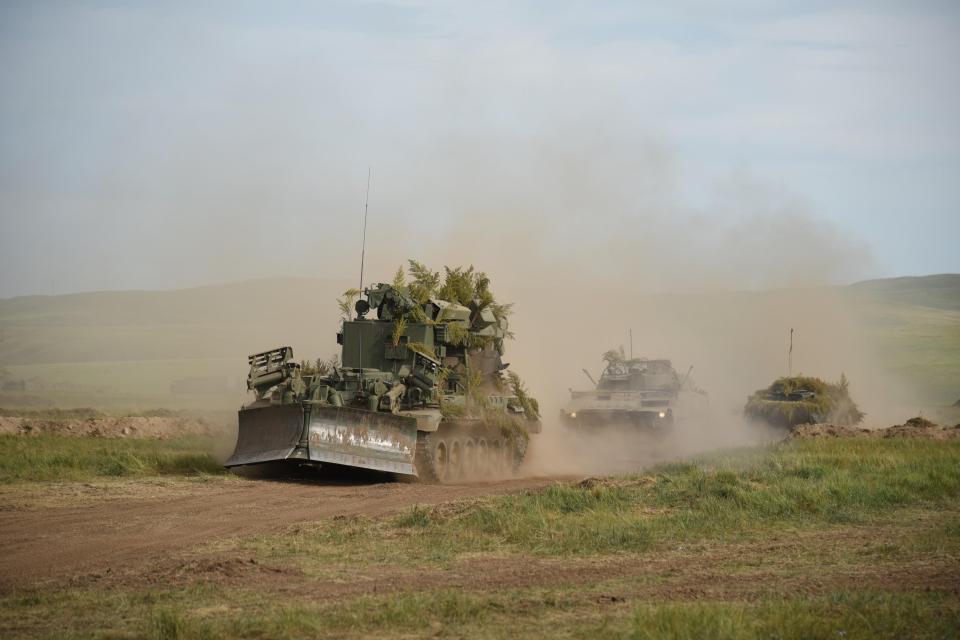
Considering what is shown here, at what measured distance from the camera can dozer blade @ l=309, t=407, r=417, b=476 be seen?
18438 millimetres

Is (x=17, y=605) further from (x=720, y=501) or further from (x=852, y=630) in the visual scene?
(x=720, y=501)

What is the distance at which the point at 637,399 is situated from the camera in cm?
2902

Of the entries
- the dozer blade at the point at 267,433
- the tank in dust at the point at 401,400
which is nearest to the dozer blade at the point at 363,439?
the tank in dust at the point at 401,400

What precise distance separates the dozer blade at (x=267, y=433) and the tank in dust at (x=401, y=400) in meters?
0.02

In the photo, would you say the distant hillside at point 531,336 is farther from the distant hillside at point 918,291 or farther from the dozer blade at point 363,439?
the dozer blade at point 363,439

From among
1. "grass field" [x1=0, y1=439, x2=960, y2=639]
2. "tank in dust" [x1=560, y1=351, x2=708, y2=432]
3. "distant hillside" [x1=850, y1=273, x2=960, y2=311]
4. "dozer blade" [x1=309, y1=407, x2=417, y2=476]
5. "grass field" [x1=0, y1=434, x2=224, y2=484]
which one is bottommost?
"grass field" [x1=0, y1=439, x2=960, y2=639]

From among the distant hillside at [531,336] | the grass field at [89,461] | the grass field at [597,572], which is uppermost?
the distant hillside at [531,336]

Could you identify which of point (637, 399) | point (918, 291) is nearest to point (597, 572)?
point (637, 399)

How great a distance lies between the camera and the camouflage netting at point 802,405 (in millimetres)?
29203

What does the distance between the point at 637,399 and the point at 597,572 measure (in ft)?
59.6

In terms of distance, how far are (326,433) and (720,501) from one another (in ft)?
21.6

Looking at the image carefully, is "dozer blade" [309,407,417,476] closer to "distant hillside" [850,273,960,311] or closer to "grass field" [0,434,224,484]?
"grass field" [0,434,224,484]

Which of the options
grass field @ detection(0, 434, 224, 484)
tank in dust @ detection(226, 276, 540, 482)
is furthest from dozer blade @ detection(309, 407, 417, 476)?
grass field @ detection(0, 434, 224, 484)

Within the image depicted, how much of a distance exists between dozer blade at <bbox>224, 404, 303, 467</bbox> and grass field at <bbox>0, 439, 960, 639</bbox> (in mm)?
4011
